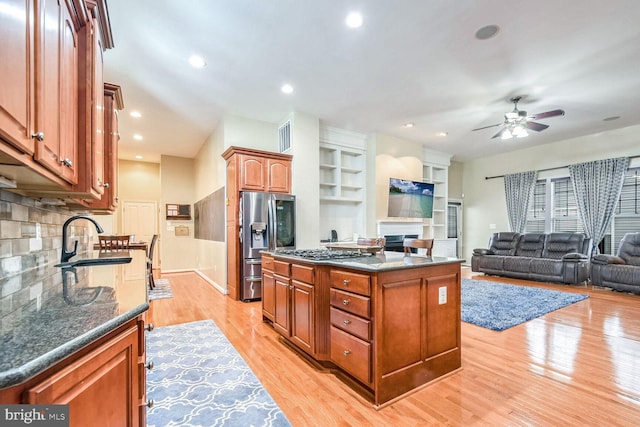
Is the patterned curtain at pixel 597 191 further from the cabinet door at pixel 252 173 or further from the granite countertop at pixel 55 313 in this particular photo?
the granite countertop at pixel 55 313

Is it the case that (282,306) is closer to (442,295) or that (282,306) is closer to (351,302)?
(351,302)

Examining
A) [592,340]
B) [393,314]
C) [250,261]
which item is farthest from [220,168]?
[592,340]

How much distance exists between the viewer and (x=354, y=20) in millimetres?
2850

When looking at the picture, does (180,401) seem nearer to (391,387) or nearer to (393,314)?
(391,387)

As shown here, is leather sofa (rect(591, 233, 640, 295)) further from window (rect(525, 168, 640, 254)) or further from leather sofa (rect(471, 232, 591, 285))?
window (rect(525, 168, 640, 254))

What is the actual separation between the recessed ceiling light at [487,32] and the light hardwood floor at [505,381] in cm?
316

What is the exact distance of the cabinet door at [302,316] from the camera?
7.95ft

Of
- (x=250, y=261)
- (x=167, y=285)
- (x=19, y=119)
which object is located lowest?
(x=167, y=285)

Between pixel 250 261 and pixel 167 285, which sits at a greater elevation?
pixel 250 261

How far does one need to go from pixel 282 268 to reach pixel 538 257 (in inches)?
244

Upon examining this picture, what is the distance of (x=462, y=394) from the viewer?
2016 mm

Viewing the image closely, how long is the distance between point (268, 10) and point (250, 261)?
3.32m

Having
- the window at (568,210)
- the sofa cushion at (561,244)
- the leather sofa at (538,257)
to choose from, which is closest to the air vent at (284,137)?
the leather sofa at (538,257)

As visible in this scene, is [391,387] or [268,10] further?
[268,10]
